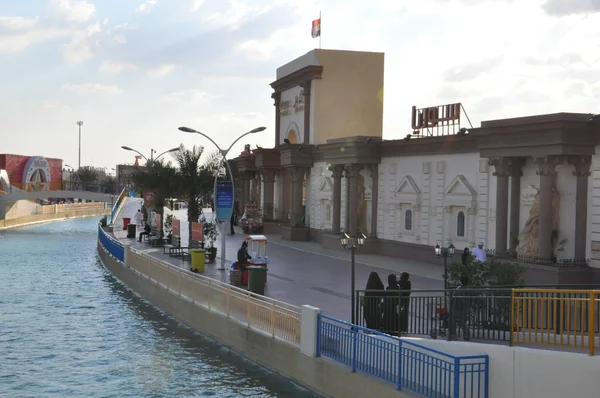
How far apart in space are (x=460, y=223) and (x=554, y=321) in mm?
17963

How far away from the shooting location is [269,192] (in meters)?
51.4

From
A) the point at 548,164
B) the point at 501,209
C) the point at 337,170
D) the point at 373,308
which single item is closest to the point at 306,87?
the point at 337,170

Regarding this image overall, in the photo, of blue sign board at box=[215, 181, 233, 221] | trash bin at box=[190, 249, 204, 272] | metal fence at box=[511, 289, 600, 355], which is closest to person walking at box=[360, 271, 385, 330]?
metal fence at box=[511, 289, 600, 355]

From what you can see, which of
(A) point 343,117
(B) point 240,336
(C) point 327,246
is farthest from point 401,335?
(A) point 343,117

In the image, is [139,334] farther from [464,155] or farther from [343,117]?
[343,117]

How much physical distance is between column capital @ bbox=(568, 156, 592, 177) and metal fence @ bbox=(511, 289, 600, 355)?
11006mm

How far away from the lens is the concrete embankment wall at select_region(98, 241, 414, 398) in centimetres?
1336

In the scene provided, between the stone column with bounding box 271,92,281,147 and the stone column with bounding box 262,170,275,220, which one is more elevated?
the stone column with bounding box 271,92,281,147

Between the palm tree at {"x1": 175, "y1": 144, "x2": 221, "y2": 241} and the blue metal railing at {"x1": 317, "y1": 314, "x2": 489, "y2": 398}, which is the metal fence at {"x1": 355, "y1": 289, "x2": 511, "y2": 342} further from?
the palm tree at {"x1": 175, "y1": 144, "x2": 221, "y2": 241}

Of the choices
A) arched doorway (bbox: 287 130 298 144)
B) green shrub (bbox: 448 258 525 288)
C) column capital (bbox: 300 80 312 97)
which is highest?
column capital (bbox: 300 80 312 97)

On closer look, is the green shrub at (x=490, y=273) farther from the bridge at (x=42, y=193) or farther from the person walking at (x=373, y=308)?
the bridge at (x=42, y=193)

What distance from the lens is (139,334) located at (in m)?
21.6

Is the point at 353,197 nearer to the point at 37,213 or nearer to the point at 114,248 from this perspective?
the point at 114,248

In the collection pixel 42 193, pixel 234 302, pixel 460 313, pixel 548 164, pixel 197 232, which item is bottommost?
pixel 234 302
